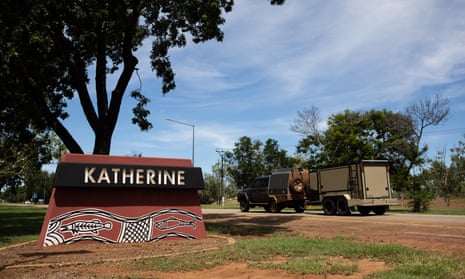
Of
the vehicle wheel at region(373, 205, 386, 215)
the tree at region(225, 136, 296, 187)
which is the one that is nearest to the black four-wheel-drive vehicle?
the vehicle wheel at region(373, 205, 386, 215)

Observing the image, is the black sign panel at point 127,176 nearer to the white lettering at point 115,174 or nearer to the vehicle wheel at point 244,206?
the white lettering at point 115,174

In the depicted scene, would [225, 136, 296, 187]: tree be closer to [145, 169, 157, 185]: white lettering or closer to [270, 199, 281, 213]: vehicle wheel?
[270, 199, 281, 213]: vehicle wheel

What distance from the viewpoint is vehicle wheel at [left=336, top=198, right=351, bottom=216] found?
70.3 feet

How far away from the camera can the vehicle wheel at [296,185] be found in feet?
82.7

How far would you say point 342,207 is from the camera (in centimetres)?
2194

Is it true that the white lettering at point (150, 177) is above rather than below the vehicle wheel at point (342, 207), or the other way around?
above

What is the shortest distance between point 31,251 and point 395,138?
3597cm

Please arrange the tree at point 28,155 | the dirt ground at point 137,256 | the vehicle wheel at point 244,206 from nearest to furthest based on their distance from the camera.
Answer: the dirt ground at point 137,256, the vehicle wheel at point 244,206, the tree at point 28,155

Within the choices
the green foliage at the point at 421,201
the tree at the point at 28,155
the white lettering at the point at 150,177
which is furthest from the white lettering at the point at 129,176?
the tree at the point at 28,155

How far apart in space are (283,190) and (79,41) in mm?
15121

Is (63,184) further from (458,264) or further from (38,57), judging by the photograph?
(458,264)

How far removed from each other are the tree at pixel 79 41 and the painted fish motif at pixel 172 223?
14.8 ft

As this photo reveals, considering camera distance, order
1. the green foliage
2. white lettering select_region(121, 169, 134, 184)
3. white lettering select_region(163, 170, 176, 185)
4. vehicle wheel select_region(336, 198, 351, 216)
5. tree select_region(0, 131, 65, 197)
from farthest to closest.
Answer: tree select_region(0, 131, 65, 197) → the green foliage → vehicle wheel select_region(336, 198, 351, 216) → white lettering select_region(163, 170, 176, 185) → white lettering select_region(121, 169, 134, 184)

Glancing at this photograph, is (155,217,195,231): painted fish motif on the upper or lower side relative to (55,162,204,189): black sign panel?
lower
